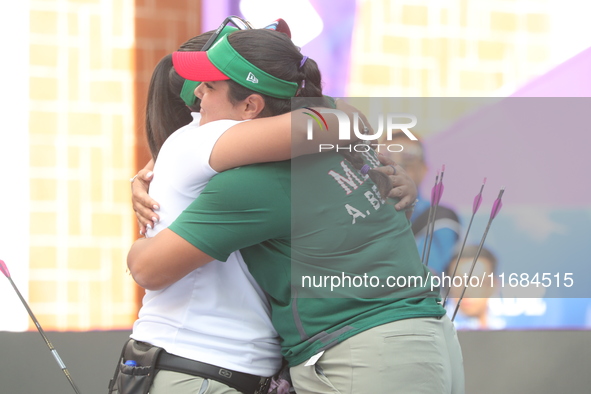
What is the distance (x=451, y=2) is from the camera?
3.17m

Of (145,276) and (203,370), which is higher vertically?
(145,276)

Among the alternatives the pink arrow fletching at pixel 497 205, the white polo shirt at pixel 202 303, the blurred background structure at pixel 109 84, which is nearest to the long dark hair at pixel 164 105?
the white polo shirt at pixel 202 303

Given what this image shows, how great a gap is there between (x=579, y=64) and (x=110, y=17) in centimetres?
239

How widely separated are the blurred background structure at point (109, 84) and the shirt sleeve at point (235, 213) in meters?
2.07

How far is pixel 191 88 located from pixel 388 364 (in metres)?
0.75

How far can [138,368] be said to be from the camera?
1.24 metres

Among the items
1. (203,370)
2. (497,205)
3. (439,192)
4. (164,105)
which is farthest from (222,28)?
(497,205)

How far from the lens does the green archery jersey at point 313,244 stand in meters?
1.17

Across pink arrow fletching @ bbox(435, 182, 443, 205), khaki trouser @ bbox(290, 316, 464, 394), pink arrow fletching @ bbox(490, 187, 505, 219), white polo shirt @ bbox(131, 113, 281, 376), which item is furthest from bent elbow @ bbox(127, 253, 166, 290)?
pink arrow fletching @ bbox(490, 187, 505, 219)

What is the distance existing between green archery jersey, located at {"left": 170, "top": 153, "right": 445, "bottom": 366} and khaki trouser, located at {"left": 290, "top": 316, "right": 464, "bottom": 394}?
23 mm

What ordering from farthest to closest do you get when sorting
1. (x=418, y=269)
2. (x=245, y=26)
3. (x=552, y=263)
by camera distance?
(x=552, y=263), (x=245, y=26), (x=418, y=269)

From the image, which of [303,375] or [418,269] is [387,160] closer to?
[418,269]

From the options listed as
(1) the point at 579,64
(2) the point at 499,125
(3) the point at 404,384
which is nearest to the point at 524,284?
(2) the point at 499,125

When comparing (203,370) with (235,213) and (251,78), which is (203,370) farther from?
(251,78)
